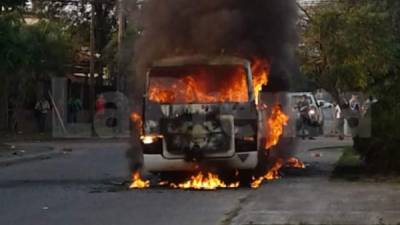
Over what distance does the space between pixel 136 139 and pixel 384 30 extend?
10089 millimetres

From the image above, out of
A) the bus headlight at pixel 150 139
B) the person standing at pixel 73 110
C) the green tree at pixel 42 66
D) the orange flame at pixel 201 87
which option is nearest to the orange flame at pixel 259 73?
the orange flame at pixel 201 87

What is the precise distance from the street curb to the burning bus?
6897mm

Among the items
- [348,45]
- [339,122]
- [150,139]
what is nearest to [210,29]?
[150,139]

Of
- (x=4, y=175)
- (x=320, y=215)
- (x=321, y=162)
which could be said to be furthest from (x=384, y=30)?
(x=320, y=215)

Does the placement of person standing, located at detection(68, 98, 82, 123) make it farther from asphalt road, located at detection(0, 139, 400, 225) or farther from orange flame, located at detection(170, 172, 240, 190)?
orange flame, located at detection(170, 172, 240, 190)

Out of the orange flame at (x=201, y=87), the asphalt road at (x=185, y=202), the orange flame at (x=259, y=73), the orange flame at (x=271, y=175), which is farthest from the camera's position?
the orange flame at (x=259, y=73)

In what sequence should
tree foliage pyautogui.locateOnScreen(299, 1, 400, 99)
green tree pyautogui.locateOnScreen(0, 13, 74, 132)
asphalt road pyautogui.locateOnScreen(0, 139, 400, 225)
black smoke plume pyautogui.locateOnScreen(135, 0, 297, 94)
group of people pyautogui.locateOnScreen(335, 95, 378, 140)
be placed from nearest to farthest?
1. asphalt road pyautogui.locateOnScreen(0, 139, 400, 225)
2. black smoke plume pyautogui.locateOnScreen(135, 0, 297, 94)
3. tree foliage pyautogui.locateOnScreen(299, 1, 400, 99)
4. group of people pyautogui.locateOnScreen(335, 95, 378, 140)
5. green tree pyautogui.locateOnScreen(0, 13, 74, 132)

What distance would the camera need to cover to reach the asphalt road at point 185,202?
10977mm

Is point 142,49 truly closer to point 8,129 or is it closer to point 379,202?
point 379,202

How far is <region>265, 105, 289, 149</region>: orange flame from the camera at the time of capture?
1665 centimetres

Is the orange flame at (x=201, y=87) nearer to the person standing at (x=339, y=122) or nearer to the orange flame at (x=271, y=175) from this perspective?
the orange flame at (x=271, y=175)

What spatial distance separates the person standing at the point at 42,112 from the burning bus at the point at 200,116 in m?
18.6

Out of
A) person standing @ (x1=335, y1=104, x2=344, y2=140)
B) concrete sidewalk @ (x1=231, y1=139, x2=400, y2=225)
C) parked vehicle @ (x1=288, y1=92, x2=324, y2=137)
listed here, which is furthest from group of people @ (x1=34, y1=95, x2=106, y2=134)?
concrete sidewalk @ (x1=231, y1=139, x2=400, y2=225)

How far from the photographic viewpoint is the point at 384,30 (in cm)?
2325
